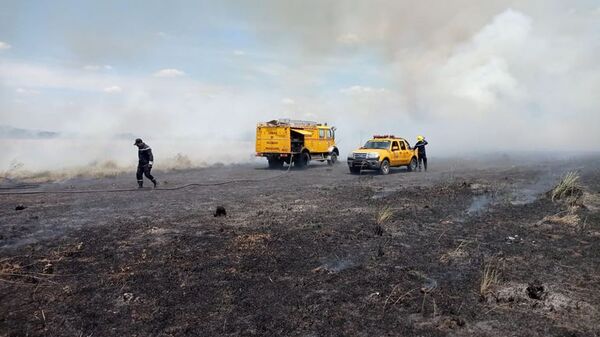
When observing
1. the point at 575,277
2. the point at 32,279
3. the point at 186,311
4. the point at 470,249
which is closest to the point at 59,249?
the point at 32,279

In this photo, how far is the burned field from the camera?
4906mm

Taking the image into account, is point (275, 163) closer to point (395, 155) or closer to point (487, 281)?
point (395, 155)

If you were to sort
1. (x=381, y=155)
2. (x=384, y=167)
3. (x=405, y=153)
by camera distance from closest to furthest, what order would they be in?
1. (x=381, y=155)
2. (x=384, y=167)
3. (x=405, y=153)

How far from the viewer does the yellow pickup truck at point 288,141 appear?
2631cm

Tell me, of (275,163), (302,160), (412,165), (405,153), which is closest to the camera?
(405,153)

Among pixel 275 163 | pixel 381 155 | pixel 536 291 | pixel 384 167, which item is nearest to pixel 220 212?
pixel 536 291

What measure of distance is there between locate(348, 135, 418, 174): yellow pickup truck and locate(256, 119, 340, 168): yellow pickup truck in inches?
169

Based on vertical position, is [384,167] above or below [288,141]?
below

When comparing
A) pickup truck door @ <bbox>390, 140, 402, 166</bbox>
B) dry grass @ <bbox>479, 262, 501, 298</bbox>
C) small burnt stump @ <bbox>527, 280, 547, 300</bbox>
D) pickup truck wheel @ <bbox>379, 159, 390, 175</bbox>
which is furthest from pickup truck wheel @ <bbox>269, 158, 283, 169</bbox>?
small burnt stump @ <bbox>527, 280, 547, 300</bbox>

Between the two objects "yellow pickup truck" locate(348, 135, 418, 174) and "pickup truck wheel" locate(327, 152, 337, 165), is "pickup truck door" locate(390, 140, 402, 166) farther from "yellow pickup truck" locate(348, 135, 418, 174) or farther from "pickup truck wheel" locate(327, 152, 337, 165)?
"pickup truck wheel" locate(327, 152, 337, 165)

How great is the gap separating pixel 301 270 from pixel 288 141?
1977 cm

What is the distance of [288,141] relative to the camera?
1031 inches

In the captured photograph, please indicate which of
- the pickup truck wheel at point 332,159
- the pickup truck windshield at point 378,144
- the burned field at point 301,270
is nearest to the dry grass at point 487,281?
the burned field at point 301,270

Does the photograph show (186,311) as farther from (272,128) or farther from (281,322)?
(272,128)
